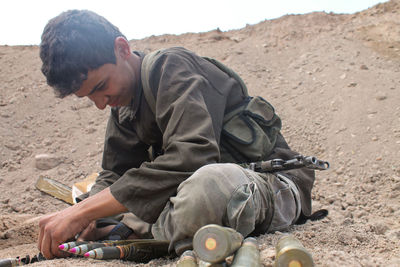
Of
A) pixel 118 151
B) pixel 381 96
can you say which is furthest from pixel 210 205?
pixel 381 96

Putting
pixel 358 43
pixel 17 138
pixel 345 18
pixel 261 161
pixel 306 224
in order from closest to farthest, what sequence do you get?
1. pixel 261 161
2. pixel 306 224
3. pixel 17 138
4. pixel 358 43
5. pixel 345 18

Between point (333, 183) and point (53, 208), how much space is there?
115 inches

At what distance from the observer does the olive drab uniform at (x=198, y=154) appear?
74.7 inches

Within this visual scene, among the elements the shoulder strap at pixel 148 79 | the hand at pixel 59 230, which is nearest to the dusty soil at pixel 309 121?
the hand at pixel 59 230

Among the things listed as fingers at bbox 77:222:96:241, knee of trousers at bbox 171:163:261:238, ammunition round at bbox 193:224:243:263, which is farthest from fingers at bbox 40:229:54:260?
ammunition round at bbox 193:224:243:263

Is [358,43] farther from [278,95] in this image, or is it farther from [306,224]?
[306,224]

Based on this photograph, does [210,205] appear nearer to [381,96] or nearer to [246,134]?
[246,134]

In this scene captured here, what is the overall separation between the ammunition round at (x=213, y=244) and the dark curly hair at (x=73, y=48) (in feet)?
3.86

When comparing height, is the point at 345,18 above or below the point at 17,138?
above

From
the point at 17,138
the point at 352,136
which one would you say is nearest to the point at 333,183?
the point at 352,136

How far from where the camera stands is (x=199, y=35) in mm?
9891

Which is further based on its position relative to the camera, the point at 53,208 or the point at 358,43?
the point at 358,43

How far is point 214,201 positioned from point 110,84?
2.96ft

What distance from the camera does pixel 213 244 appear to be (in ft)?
4.77
